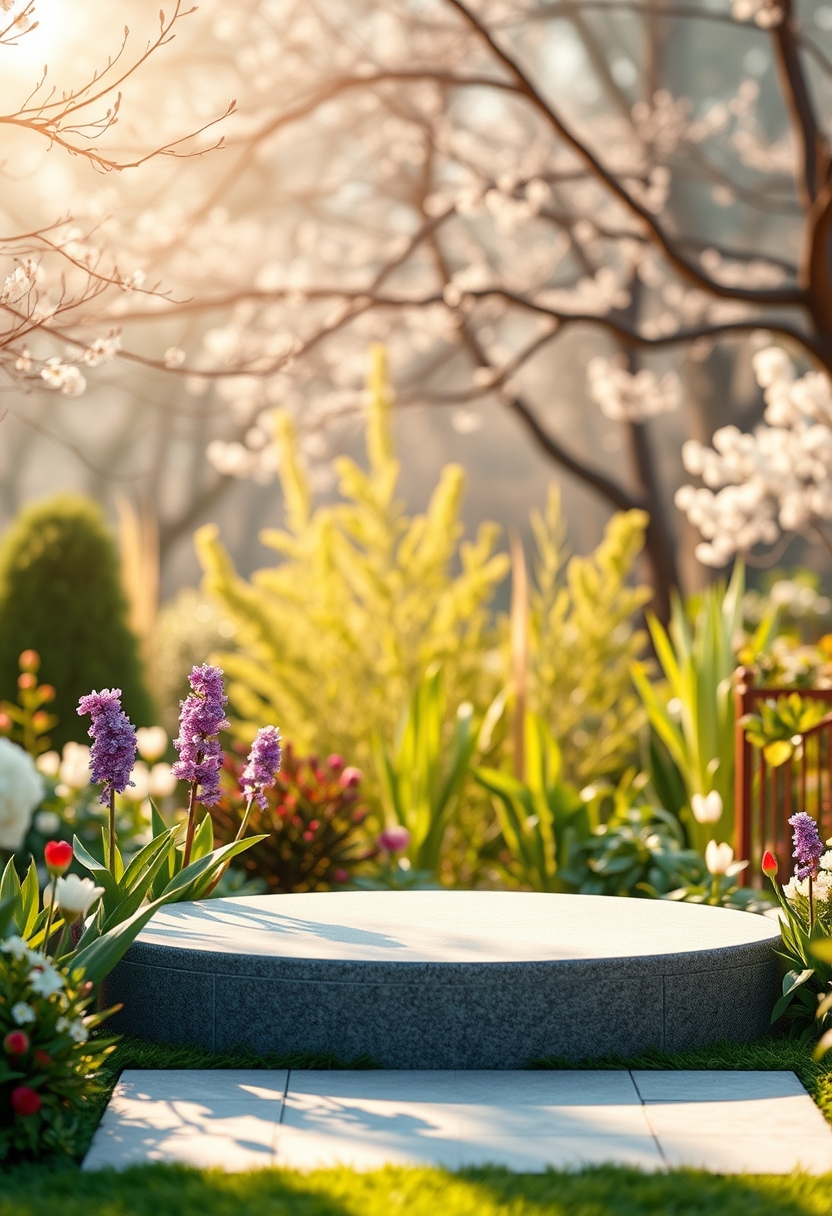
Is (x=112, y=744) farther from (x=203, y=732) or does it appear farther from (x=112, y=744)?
(x=203, y=732)

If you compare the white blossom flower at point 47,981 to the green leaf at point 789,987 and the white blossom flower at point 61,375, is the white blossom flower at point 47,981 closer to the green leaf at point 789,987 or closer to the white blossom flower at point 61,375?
the white blossom flower at point 61,375

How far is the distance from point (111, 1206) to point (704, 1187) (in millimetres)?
1188

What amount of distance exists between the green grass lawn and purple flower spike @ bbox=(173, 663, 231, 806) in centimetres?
129

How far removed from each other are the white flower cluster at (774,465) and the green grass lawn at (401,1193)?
5253mm

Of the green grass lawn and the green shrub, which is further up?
the green shrub

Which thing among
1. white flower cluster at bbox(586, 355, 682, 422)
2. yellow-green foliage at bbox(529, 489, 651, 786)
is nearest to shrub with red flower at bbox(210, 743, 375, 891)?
yellow-green foliage at bbox(529, 489, 651, 786)

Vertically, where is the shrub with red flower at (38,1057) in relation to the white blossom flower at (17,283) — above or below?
below

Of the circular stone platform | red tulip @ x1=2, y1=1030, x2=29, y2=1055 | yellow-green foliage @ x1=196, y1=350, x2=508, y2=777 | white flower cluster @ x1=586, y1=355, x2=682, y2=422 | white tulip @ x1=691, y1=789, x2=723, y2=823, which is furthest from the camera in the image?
white flower cluster @ x1=586, y1=355, x2=682, y2=422

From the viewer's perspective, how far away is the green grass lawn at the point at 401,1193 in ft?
8.40

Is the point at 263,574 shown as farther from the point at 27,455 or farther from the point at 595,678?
the point at 27,455

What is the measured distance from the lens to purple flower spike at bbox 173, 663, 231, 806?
3854mm

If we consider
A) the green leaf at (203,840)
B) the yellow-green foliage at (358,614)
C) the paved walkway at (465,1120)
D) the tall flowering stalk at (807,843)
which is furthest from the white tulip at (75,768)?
the tall flowering stalk at (807,843)

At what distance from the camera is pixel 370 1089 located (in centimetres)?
336

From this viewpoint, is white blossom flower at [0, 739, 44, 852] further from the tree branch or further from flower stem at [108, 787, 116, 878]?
the tree branch
